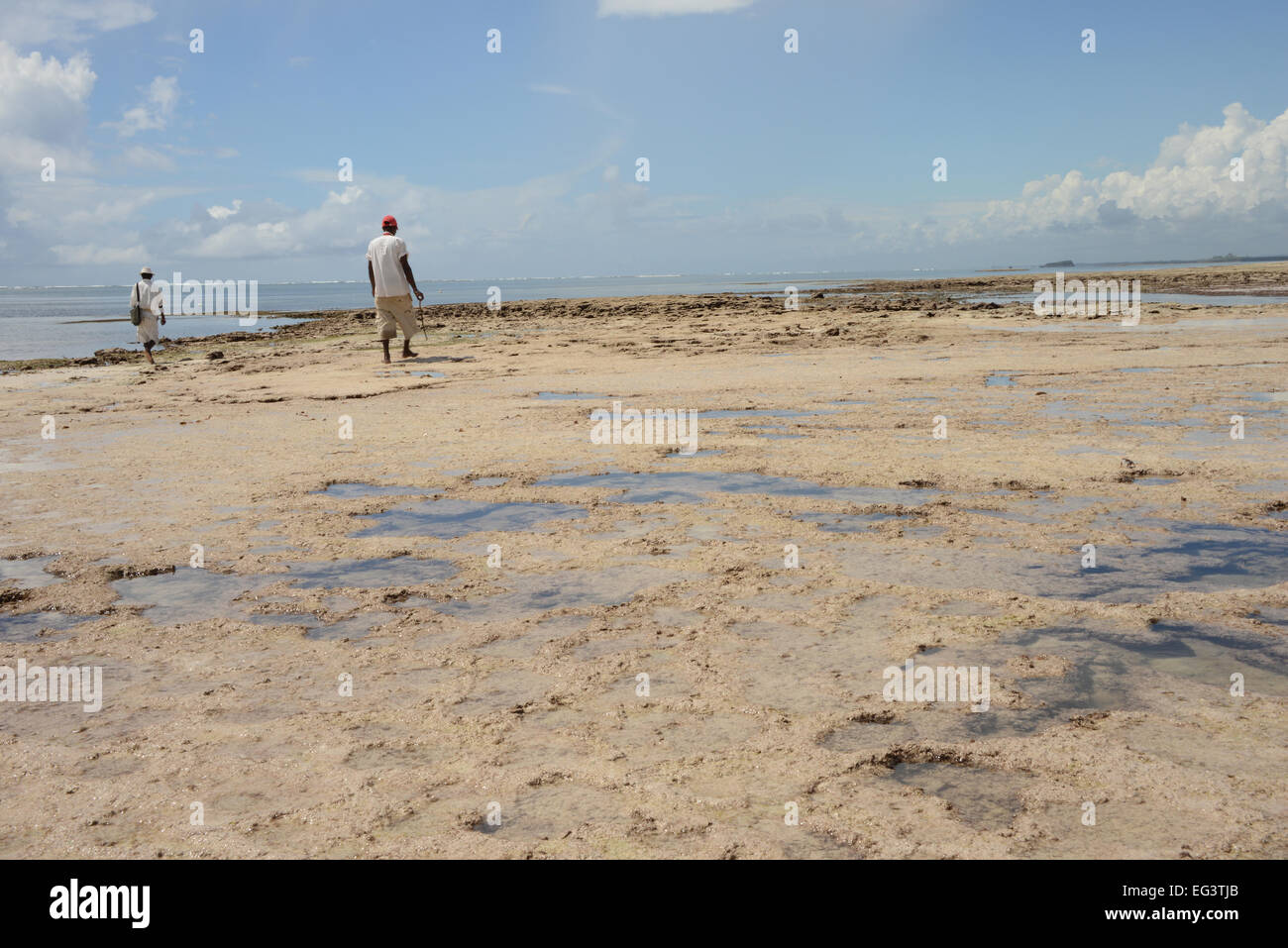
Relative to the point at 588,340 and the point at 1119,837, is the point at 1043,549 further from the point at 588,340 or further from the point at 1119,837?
the point at 588,340

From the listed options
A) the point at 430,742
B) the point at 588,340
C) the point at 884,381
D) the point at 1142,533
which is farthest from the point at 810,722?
the point at 588,340

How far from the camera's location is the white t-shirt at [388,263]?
1439 cm

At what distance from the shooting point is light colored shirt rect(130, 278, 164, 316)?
52.7 ft

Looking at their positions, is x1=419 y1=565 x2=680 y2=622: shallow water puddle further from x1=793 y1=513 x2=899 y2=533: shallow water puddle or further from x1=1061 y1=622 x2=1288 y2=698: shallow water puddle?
x1=1061 y1=622 x2=1288 y2=698: shallow water puddle

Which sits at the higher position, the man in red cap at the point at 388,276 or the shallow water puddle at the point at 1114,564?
the man in red cap at the point at 388,276

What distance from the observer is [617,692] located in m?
3.26

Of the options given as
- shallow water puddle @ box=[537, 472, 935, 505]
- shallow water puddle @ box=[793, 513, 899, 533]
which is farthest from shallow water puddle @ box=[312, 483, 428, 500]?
shallow water puddle @ box=[793, 513, 899, 533]

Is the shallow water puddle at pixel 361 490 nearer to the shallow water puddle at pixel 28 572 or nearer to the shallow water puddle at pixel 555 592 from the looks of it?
the shallow water puddle at pixel 28 572

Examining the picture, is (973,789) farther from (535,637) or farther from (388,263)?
(388,263)

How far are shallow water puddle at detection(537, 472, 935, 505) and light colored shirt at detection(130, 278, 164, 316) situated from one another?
12852mm

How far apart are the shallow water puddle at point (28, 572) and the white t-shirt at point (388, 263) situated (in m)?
10.1

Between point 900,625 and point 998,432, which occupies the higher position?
point 998,432

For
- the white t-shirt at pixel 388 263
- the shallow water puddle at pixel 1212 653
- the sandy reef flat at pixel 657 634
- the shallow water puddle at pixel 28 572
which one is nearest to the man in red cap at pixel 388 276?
the white t-shirt at pixel 388 263
